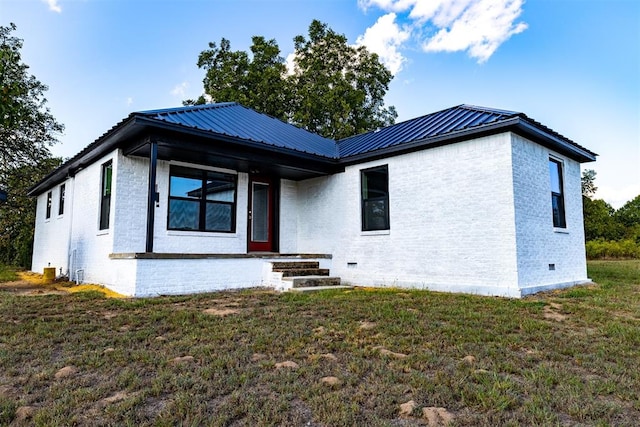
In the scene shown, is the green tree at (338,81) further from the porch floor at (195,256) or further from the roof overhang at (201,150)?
the porch floor at (195,256)

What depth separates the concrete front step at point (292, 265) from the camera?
322 inches

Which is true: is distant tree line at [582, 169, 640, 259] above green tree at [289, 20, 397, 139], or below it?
below

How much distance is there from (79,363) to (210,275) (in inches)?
173

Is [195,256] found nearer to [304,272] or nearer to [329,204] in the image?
[304,272]

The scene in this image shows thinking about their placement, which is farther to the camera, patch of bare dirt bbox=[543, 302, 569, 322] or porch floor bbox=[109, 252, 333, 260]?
porch floor bbox=[109, 252, 333, 260]

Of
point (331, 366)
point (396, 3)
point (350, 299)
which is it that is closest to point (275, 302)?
point (350, 299)

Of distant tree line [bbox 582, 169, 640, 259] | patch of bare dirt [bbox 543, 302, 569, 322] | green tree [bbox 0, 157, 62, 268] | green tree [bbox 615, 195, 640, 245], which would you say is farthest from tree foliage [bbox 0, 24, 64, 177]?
green tree [bbox 615, 195, 640, 245]

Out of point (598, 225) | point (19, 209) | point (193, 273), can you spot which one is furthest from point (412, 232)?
point (598, 225)

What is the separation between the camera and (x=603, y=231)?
1022 inches

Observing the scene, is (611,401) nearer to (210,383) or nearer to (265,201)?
(210,383)

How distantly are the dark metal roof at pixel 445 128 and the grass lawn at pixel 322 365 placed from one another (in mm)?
3218

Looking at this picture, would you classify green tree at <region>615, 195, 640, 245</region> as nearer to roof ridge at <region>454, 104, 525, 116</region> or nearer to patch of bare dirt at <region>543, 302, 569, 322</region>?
roof ridge at <region>454, 104, 525, 116</region>

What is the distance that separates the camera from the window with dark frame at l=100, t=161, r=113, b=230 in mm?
8189

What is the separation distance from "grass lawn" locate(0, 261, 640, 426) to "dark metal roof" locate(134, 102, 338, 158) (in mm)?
3788
